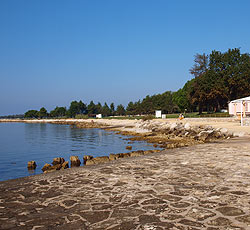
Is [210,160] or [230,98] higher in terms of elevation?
[230,98]

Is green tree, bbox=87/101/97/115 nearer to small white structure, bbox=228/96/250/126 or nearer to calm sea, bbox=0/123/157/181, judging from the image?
small white structure, bbox=228/96/250/126

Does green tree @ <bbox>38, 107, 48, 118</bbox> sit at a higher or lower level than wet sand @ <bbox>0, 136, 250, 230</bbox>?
higher

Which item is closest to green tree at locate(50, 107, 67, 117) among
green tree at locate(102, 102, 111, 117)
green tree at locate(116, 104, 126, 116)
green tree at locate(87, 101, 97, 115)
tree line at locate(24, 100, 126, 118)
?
tree line at locate(24, 100, 126, 118)

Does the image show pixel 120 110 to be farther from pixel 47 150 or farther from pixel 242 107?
pixel 47 150

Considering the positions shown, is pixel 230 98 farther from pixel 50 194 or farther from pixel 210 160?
pixel 50 194

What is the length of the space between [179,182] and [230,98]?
4556cm

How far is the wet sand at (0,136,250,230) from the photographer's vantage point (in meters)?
3.21

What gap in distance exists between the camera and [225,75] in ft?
148

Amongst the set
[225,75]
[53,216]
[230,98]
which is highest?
[225,75]

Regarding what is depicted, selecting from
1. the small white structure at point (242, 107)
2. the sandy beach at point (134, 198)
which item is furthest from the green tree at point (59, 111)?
the sandy beach at point (134, 198)

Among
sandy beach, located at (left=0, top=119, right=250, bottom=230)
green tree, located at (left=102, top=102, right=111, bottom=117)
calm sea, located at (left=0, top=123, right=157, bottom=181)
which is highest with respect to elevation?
green tree, located at (left=102, top=102, right=111, bottom=117)

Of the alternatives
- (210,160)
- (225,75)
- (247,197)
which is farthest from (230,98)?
(247,197)

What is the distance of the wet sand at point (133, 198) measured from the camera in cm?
321

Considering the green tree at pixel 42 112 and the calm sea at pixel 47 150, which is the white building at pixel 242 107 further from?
the green tree at pixel 42 112
